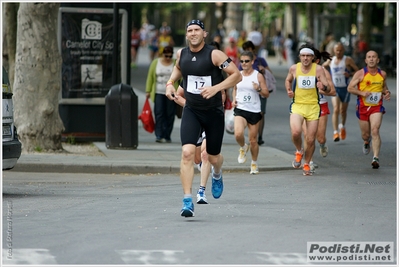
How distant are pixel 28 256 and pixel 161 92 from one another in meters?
9.83

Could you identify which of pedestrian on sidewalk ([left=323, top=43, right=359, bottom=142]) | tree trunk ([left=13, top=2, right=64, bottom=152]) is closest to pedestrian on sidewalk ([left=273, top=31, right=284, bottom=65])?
pedestrian on sidewalk ([left=323, top=43, right=359, bottom=142])

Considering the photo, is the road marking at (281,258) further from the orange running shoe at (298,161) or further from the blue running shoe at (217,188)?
the orange running shoe at (298,161)

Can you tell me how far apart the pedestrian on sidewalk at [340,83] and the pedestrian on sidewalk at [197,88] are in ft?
29.0

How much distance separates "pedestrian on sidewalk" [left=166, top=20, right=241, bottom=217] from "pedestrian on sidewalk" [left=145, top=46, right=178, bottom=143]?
24.4ft

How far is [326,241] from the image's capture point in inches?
303

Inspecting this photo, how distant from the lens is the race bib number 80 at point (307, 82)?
12828 mm

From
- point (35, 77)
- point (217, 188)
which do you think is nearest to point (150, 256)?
point (217, 188)

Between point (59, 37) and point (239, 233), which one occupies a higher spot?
point (59, 37)

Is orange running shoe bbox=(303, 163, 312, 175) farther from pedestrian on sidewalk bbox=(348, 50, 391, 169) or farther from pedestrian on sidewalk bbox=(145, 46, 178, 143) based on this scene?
pedestrian on sidewalk bbox=(145, 46, 178, 143)

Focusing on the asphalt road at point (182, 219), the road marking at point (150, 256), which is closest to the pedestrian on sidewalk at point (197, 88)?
the asphalt road at point (182, 219)

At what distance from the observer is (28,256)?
23.3 ft

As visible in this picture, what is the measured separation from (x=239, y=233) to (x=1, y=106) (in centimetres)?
362

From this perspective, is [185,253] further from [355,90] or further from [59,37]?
[59,37]

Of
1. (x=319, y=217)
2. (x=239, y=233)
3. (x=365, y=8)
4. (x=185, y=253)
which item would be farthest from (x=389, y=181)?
(x=365, y=8)
